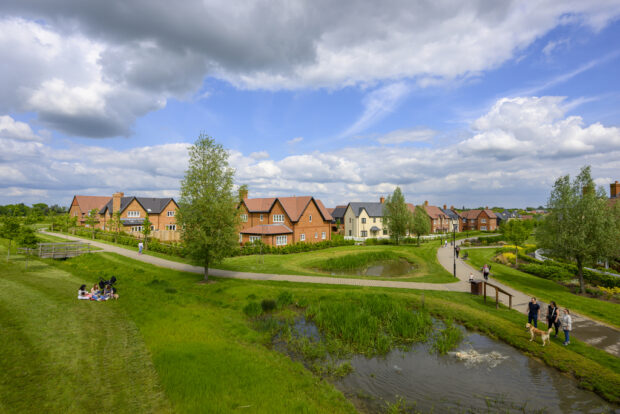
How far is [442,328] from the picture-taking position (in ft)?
50.0

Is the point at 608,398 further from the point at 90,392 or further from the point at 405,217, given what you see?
the point at 405,217

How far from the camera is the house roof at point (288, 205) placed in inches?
1928

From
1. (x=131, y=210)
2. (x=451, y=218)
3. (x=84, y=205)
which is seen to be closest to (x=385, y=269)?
(x=131, y=210)

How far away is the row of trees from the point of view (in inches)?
2149

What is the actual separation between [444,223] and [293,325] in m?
91.4

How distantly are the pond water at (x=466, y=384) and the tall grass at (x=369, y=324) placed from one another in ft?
2.92

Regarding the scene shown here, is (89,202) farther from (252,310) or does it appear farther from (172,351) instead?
(172,351)

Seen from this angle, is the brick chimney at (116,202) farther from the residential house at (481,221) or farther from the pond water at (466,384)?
the residential house at (481,221)

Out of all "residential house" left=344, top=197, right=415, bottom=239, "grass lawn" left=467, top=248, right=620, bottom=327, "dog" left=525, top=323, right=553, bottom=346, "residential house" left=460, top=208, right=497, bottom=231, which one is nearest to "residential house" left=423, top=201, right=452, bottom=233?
"residential house" left=460, top=208, right=497, bottom=231

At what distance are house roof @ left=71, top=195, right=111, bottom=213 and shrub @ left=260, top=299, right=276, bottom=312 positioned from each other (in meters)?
68.7

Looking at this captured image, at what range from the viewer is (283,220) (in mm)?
48781

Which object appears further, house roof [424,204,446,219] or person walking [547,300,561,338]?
house roof [424,204,446,219]

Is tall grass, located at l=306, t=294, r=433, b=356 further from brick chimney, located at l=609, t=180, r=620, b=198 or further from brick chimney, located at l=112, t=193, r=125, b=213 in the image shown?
brick chimney, located at l=112, t=193, r=125, b=213

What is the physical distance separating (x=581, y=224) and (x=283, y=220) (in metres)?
37.3
